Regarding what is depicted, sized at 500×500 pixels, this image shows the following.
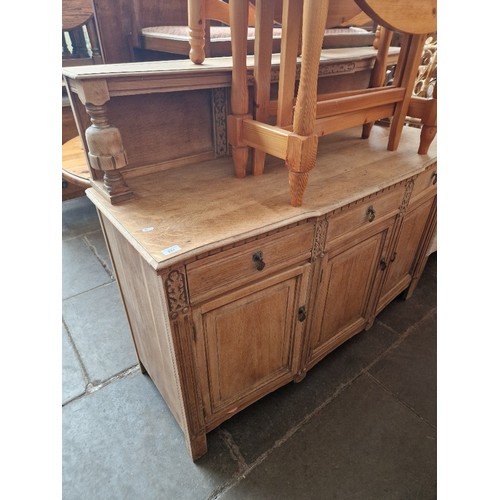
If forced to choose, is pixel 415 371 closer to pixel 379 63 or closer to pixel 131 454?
pixel 131 454

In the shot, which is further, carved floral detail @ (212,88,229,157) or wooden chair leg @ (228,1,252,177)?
carved floral detail @ (212,88,229,157)

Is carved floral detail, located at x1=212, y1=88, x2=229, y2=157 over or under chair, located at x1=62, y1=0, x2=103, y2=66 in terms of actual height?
under

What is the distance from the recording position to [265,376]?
1.56 meters

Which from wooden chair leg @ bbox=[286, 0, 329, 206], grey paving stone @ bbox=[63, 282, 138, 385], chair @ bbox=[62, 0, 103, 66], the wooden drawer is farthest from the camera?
chair @ bbox=[62, 0, 103, 66]

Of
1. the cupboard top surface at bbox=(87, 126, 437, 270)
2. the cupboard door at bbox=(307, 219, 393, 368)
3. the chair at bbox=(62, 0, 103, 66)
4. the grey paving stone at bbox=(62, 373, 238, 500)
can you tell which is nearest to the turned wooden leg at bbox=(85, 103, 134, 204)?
the cupboard top surface at bbox=(87, 126, 437, 270)

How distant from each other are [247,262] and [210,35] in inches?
50.8

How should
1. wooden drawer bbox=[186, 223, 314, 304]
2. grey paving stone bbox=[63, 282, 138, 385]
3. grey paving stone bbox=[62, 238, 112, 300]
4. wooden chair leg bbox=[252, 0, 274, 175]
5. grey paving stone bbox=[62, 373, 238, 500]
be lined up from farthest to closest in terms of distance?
grey paving stone bbox=[62, 238, 112, 300], grey paving stone bbox=[63, 282, 138, 385], grey paving stone bbox=[62, 373, 238, 500], wooden chair leg bbox=[252, 0, 274, 175], wooden drawer bbox=[186, 223, 314, 304]

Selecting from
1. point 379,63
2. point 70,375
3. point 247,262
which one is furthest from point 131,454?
point 379,63

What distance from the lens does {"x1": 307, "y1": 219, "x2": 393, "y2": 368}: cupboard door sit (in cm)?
149

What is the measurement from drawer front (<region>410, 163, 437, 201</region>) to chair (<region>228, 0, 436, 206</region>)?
0.35 meters

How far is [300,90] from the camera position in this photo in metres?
1.04

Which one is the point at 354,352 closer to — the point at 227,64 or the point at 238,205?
the point at 238,205

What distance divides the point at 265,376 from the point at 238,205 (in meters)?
0.82

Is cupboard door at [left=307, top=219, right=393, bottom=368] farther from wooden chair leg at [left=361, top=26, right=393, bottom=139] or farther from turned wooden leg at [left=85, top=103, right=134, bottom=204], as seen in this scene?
turned wooden leg at [left=85, top=103, right=134, bottom=204]
